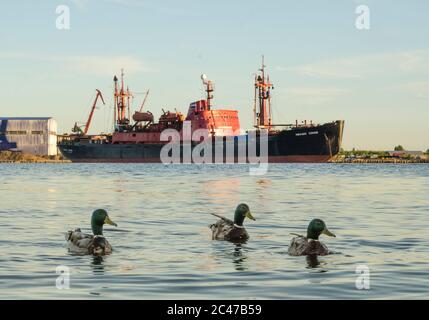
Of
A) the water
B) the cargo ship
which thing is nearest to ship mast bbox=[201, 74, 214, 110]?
the cargo ship

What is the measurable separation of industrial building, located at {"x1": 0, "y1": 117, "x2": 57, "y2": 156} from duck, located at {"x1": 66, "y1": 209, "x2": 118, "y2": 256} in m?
163

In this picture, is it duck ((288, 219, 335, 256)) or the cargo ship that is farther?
the cargo ship

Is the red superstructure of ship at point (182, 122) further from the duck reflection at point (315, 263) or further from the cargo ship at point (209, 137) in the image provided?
the duck reflection at point (315, 263)

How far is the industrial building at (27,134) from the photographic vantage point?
181m

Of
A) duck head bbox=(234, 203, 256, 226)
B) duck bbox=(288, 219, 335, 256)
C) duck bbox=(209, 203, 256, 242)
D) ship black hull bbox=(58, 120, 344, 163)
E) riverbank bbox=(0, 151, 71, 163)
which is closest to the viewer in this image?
duck bbox=(288, 219, 335, 256)

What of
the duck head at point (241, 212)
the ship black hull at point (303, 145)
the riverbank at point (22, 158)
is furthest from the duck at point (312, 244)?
the riverbank at point (22, 158)

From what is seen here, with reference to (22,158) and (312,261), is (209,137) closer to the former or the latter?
(22,158)

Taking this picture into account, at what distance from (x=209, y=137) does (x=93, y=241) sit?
417ft

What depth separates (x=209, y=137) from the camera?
14662 cm

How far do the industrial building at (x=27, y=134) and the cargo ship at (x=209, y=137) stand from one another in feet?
41.2

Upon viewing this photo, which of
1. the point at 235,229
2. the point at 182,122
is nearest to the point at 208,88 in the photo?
the point at 182,122

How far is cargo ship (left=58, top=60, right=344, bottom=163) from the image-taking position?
139750 millimetres

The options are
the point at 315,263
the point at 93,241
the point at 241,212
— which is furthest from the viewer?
the point at 241,212

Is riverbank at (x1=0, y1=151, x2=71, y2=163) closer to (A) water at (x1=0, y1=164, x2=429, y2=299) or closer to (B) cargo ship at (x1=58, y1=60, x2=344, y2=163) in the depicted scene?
(B) cargo ship at (x1=58, y1=60, x2=344, y2=163)
